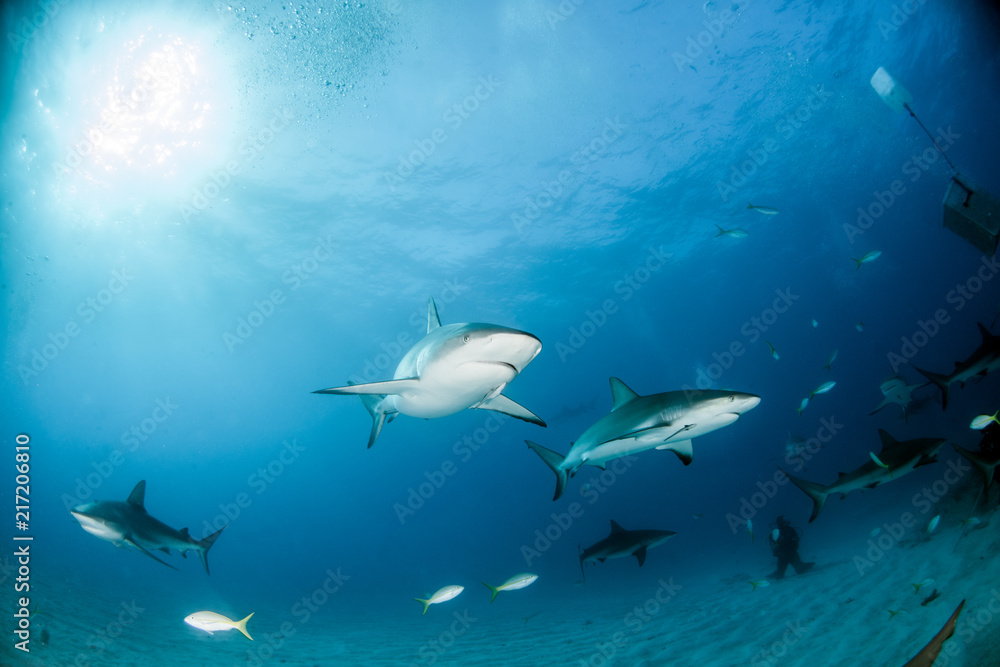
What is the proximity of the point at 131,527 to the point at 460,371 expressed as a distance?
22.2 feet

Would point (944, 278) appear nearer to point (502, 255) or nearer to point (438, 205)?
point (502, 255)

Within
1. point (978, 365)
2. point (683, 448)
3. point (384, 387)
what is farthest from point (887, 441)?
point (384, 387)

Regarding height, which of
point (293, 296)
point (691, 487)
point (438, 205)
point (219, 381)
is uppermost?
point (219, 381)

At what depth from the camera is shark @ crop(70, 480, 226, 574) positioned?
19.9 feet

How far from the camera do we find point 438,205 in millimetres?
20375

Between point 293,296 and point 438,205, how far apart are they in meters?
13.7

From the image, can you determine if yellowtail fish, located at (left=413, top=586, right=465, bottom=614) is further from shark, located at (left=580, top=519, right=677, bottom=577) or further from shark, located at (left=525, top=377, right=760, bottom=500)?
shark, located at (left=525, top=377, right=760, bottom=500)

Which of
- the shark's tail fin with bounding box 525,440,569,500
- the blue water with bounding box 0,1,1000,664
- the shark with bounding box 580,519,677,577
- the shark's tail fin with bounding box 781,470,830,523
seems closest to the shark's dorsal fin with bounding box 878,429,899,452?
the shark's tail fin with bounding box 781,470,830,523

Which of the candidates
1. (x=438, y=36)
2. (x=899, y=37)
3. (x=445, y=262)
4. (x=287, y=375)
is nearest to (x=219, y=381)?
(x=287, y=375)

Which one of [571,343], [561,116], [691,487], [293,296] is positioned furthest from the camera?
[691,487]

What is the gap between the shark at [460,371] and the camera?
134 inches

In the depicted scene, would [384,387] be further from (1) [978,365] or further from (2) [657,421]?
(1) [978,365]

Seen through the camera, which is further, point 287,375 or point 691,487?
point 691,487

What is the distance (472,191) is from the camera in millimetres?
19844
